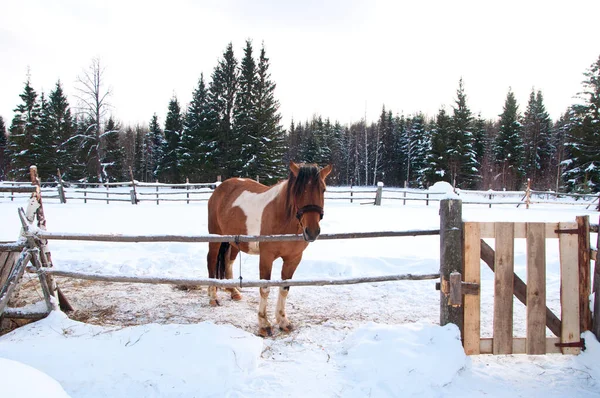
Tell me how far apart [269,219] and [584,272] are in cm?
319

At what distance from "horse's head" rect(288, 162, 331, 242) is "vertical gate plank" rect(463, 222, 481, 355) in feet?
4.66

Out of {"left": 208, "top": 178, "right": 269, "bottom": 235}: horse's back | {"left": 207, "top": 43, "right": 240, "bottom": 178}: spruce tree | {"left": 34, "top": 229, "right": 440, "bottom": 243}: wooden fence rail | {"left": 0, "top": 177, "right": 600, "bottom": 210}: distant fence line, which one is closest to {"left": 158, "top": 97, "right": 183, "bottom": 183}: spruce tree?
{"left": 207, "top": 43, "right": 240, "bottom": 178}: spruce tree

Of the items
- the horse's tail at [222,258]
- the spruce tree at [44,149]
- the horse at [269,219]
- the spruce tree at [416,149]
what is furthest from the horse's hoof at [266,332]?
the spruce tree at [416,149]

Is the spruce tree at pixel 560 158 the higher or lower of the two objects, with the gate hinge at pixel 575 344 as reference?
higher

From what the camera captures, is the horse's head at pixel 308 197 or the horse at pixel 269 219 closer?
the horse's head at pixel 308 197

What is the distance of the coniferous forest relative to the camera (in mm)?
27250

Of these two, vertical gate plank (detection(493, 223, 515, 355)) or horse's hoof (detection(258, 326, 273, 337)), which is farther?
horse's hoof (detection(258, 326, 273, 337))

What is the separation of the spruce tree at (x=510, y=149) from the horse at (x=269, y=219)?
124ft

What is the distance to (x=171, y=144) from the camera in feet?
116

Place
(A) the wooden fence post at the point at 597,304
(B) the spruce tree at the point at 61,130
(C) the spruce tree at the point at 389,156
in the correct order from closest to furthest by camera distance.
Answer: (A) the wooden fence post at the point at 597,304 → (B) the spruce tree at the point at 61,130 → (C) the spruce tree at the point at 389,156

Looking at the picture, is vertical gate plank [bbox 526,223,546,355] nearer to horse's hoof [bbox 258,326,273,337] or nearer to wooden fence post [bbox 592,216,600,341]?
wooden fence post [bbox 592,216,600,341]

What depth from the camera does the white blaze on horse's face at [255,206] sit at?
4086mm

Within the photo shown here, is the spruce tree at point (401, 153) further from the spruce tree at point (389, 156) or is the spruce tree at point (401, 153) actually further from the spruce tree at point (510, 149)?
the spruce tree at point (510, 149)

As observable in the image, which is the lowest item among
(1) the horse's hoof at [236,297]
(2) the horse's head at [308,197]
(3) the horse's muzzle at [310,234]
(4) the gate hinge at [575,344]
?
(1) the horse's hoof at [236,297]
